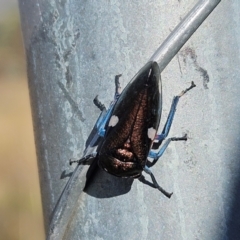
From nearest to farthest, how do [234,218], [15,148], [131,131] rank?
[234,218], [131,131], [15,148]

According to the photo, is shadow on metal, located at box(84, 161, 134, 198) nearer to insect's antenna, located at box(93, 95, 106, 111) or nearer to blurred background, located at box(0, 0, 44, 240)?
insect's antenna, located at box(93, 95, 106, 111)

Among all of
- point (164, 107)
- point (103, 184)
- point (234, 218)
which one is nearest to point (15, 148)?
point (103, 184)

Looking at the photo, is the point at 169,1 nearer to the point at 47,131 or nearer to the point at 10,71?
the point at 47,131

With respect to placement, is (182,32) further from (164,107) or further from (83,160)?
(83,160)

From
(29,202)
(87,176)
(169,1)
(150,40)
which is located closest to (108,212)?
(87,176)

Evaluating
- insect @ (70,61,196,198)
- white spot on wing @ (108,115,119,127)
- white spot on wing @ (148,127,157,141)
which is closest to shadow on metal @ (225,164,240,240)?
insect @ (70,61,196,198)

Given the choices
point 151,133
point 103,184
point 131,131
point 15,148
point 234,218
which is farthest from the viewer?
point 15,148

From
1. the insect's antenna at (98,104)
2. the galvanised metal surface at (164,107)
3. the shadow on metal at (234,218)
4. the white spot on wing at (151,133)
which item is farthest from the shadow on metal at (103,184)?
the white spot on wing at (151,133)
